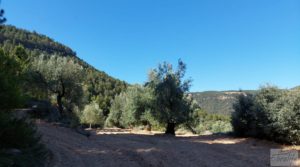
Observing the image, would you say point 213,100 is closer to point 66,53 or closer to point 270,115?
point 66,53

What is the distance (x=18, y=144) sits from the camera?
7.87m

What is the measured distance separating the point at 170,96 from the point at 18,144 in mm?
16231

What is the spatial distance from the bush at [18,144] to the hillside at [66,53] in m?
65.7

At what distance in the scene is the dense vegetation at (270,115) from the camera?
16062 mm

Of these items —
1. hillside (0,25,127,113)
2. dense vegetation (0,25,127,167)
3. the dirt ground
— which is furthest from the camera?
hillside (0,25,127,113)

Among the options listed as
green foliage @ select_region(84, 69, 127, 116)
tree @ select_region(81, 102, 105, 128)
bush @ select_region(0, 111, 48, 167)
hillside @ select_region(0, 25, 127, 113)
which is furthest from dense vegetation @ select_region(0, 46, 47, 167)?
green foliage @ select_region(84, 69, 127, 116)

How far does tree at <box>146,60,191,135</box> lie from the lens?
23031 millimetres

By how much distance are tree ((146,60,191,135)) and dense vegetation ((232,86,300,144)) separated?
4408 millimetres


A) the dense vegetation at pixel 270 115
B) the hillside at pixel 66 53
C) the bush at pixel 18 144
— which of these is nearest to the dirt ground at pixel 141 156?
the bush at pixel 18 144

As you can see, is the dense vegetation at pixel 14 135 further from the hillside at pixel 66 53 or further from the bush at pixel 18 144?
the hillside at pixel 66 53

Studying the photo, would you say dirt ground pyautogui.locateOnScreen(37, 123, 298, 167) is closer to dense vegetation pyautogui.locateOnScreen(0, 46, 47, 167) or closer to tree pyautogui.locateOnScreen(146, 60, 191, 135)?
dense vegetation pyautogui.locateOnScreen(0, 46, 47, 167)

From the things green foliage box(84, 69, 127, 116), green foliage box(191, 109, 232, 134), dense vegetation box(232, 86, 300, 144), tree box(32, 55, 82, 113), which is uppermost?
green foliage box(84, 69, 127, 116)

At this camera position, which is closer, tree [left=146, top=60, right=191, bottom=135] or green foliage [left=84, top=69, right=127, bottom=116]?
tree [left=146, top=60, right=191, bottom=135]

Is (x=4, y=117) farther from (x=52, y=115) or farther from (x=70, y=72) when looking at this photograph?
(x=70, y=72)
